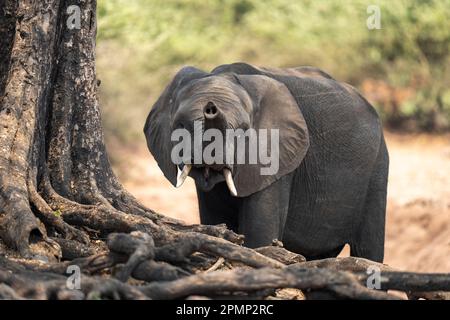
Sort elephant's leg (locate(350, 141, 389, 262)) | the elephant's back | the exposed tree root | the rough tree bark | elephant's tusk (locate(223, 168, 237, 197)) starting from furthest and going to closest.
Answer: elephant's leg (locate(350, 141, 389, 262)) → the elephant's back → elephant's tusk (locate(223, 168, 237, 197)) → the rough tree bark → the exposed tree root

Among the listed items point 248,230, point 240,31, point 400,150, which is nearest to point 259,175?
point 248,230

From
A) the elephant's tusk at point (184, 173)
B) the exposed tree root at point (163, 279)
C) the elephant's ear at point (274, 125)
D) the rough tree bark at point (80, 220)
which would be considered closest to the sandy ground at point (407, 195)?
→ the elephant's ear at point (274, 125)

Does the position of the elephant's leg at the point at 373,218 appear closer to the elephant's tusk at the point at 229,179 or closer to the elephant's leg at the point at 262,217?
the elephant's leg at the point at 262,217

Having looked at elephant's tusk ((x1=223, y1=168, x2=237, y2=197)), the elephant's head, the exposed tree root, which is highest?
the elephant's head

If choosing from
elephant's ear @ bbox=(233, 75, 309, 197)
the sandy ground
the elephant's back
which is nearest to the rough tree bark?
elephant's ear @ bbox=(233, 75, 309, 197)

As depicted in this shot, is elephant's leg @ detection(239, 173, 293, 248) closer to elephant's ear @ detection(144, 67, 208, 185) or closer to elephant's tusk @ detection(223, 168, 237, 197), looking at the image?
elephant's ear @ detection(144, 67, 208, 185)

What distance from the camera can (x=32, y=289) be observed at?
19.1 feet

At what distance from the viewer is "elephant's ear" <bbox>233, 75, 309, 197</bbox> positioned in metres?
8.29

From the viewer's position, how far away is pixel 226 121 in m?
7.54

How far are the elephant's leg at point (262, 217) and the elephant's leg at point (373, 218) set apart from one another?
3.80ft

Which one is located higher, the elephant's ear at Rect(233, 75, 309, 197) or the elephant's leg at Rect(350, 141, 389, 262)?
the elephant's ear at Rect(233, 75, 309, 197)

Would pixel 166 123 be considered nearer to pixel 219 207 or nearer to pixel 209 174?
pixel 219 207

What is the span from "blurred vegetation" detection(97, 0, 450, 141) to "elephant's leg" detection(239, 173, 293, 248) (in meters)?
8.14
